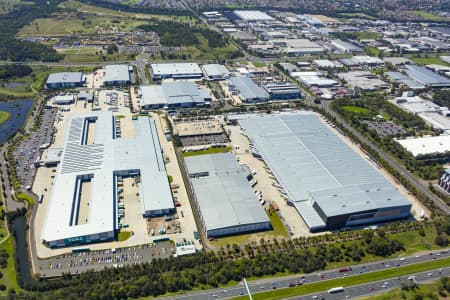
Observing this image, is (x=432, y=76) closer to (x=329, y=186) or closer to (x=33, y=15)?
(x=329, y=186)

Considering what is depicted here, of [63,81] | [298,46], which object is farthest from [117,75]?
[298,46]

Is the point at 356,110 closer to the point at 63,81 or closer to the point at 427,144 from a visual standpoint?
the point at 427,144

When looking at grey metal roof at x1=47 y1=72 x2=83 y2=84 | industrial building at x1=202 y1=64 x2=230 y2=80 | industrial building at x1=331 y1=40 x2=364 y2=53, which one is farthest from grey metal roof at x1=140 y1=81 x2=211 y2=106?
industrial building at x1=331 y1=40 x2=364 y2=53

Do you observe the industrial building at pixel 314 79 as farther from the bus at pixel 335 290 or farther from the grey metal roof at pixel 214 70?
the bus at pixel 335 290

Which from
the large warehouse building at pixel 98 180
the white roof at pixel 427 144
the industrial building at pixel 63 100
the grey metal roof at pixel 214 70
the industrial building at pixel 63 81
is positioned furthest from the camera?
the grey metal roof at pixel 214 70

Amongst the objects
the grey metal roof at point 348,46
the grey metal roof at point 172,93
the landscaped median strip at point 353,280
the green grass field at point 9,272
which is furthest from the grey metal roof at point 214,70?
the landscaped median strip at point 353,280

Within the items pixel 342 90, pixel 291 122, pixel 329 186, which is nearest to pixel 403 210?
pixel 329 186

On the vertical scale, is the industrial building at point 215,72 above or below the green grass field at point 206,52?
below

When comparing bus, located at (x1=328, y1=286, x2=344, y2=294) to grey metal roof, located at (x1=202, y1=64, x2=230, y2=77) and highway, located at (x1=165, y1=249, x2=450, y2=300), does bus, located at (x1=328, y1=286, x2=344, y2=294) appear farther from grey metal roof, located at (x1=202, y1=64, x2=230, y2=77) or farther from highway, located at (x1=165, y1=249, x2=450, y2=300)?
grey metal roof, located at (x1=202, y1=64, x2=230, y2=77)
